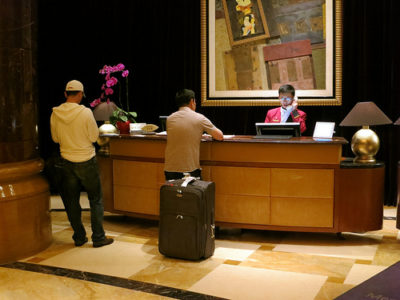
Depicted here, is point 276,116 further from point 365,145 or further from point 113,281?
point 113,281

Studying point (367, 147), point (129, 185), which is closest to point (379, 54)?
point (367, 147)

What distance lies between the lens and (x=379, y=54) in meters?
6.37

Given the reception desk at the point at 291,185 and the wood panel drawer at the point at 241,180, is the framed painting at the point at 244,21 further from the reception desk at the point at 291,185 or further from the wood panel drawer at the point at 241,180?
the wood panel drawer at the point at 241,180

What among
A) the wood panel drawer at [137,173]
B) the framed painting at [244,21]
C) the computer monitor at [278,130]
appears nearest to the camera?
the computer monitor at [278,130]

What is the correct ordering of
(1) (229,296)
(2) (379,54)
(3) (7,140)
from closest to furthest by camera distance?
(1) (229,296)
(3) (7,140)
(2) (379,54)

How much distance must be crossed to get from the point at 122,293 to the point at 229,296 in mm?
769

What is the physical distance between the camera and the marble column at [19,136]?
14.1ft

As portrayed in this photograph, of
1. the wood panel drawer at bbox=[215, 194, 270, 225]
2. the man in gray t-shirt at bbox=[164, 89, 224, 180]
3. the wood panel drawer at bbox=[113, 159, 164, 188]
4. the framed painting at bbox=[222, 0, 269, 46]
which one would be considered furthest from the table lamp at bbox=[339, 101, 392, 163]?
the framed painting at bbox=[222, 0, 269, 46]

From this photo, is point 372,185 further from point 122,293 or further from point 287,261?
point 122,293


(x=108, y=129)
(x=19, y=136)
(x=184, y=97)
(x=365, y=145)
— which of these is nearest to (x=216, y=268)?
(x=184, y=97)

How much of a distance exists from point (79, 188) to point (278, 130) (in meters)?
2.05

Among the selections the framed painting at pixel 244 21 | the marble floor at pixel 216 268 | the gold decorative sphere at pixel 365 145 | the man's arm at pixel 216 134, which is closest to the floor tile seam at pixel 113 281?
the marble floor at pixel 216 268

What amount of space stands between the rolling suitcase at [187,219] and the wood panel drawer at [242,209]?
0.61 m

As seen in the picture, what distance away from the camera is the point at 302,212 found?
16.1 ft
